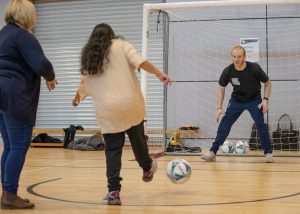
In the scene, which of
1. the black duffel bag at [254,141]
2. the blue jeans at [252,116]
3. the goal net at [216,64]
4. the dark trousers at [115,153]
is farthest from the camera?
the goal net at [216,64]

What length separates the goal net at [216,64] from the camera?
10.5 m

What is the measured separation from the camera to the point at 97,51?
3805 mm

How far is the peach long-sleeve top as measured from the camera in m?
3.78

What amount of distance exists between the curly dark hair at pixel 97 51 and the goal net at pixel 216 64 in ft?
20.5

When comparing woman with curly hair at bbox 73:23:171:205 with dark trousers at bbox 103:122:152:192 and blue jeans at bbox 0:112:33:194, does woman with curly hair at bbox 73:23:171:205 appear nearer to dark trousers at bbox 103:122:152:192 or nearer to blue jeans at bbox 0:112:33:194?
dark trousers at bbox 103:122:152:192

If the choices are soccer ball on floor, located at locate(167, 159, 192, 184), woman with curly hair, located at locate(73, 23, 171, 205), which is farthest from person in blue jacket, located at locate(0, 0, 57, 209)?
soccer ball on floor, located at locate(167, 159, 192, 184)

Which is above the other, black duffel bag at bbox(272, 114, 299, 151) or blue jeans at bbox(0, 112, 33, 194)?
blue jeans at bbox(0, 112, 33, 194)

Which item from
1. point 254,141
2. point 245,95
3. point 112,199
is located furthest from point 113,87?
point 254,141

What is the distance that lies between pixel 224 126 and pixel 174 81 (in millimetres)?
3718

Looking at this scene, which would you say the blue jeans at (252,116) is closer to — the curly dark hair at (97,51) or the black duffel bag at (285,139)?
the black duffel bag at (285,139)

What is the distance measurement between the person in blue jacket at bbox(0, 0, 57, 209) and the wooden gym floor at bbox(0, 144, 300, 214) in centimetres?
28

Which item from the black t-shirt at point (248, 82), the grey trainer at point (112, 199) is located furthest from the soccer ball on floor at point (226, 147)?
the grey trainer at point (112, 199)

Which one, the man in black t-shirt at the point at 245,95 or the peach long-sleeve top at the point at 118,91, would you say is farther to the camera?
the man in black t-shirt at the point at 245,95

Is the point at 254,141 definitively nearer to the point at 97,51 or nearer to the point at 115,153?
the point at 115,153
